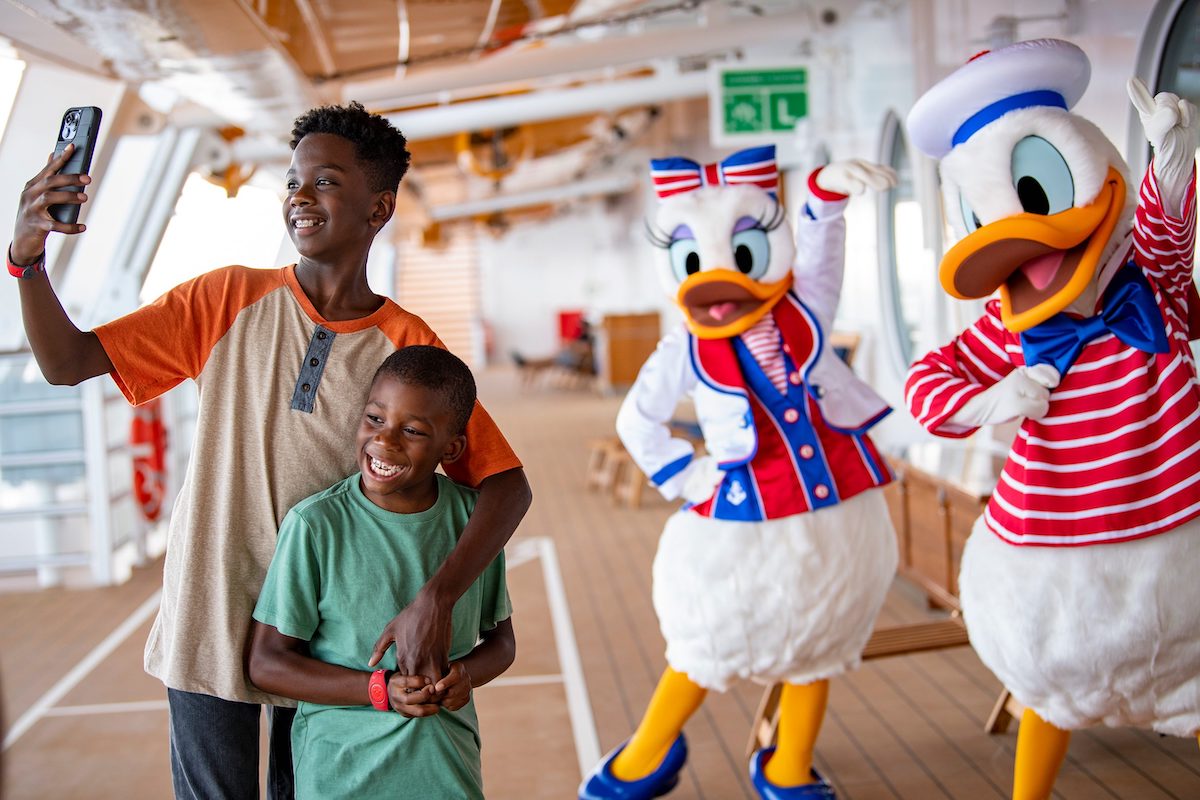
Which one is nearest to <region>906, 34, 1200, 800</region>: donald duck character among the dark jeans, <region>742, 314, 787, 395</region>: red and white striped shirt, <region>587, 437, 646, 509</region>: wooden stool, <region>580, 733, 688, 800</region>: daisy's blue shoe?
<region>742, 314, 787, 395</region>: red and white striped shirt

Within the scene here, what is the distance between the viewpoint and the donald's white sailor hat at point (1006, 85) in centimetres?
210

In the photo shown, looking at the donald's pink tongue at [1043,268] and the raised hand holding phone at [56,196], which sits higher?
the raised hand holding phone at [56,196]

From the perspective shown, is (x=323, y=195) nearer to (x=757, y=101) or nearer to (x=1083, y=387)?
(x=1083, y=387)

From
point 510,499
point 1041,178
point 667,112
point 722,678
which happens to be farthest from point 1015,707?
point 667,112

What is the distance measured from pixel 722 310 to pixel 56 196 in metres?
1.63

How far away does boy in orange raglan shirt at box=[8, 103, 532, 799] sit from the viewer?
1632 mm

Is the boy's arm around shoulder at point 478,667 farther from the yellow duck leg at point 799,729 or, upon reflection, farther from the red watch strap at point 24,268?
the yellow duck leg at point 799,729

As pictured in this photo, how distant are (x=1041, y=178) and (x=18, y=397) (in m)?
5.03

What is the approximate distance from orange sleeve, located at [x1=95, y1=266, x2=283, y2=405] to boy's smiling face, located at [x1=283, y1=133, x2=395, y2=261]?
0.11m

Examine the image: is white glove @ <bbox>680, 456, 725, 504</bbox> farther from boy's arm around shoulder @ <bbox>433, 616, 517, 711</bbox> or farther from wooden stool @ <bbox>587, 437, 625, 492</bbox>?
wooden stool @ <bbox>587, 437, 625, 492</bbox>

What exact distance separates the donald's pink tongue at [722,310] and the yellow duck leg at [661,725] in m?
0.88

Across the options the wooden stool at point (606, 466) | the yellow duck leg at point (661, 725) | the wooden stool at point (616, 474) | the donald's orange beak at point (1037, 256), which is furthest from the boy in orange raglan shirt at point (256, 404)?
the wooden stool at point (606, 466)

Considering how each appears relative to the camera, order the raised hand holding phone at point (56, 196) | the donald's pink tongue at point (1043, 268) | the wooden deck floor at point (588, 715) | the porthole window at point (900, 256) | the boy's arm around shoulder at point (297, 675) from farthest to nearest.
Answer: the porthole window at point (900, 256) < the wooden deck floor at point (588, 715) < the donald's pink tongue at point (1043, 268) < the boy's arm around shoulder at point (297, 675) < the raised hand holding phone at point (56, 196)

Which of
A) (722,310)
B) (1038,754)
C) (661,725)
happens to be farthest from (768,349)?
(1038,754)
